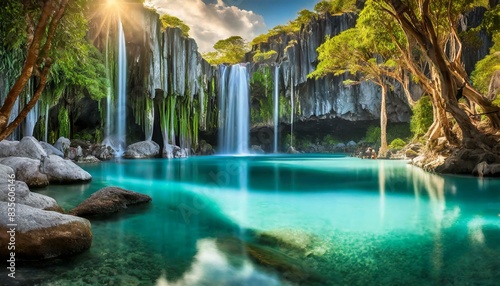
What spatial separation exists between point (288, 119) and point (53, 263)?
31320 millimetres

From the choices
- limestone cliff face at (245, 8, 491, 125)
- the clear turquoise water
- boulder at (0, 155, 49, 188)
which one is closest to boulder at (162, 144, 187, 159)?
limestone cliff face at (245, 8, 491, 125)

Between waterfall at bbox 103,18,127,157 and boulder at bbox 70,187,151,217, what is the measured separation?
1796cm

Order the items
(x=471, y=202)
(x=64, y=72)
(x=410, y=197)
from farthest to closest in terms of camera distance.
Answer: (x=64, y=72), (x=410, y=197), (x=471, y=202)

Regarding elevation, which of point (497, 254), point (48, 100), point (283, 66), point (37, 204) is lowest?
point (497, 254)

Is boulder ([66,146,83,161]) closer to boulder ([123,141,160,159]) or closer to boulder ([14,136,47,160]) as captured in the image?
boulder ([123,141,160,159])

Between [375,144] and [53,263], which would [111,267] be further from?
[375,144]

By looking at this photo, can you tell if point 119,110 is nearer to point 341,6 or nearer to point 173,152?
point 173,152

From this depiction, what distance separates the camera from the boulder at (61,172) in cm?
967

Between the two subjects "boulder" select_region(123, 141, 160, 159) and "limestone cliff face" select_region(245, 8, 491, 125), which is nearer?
"boulder" select_region(123, 141, 160, 159)

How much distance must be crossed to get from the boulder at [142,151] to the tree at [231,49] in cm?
1943

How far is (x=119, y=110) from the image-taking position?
24484 millimetres

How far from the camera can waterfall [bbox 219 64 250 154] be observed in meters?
32.3

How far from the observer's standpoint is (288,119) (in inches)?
1341

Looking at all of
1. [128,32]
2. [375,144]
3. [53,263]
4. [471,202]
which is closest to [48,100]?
[128,32]
